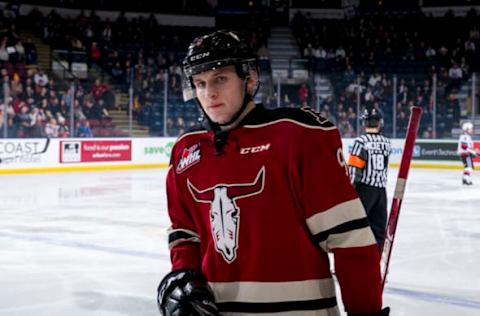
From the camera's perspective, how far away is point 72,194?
1190 cm

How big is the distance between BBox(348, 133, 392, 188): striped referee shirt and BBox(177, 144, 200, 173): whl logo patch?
3.96 meters

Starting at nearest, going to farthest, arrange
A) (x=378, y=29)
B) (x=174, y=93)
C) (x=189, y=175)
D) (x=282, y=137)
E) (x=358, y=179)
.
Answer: (x=282, y=137), (x=189, y=175), (x=358, y=179), (x=174, y=93), (x=378, y=29)

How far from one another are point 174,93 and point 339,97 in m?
4.29

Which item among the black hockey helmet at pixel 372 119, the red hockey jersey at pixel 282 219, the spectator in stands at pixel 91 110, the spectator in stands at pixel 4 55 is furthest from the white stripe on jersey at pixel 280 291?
the spectator in stands at pixel 4 55

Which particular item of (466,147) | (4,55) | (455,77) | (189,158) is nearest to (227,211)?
(189,158)

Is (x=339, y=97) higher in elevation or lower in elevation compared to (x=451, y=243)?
higher

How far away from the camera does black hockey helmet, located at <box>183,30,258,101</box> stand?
6.03ft

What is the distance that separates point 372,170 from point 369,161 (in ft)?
0.24

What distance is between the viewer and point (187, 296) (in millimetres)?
1784

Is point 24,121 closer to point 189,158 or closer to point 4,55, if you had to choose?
point 4,55

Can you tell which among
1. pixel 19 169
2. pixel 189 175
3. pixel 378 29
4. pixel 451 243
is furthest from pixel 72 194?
pixel 378 29

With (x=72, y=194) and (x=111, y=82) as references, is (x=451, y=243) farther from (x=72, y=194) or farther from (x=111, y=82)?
(x=111, y=82)

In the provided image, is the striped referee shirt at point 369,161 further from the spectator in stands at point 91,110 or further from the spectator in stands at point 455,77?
the spectator in stands at point 455,77

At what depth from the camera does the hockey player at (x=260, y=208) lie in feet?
5.48
